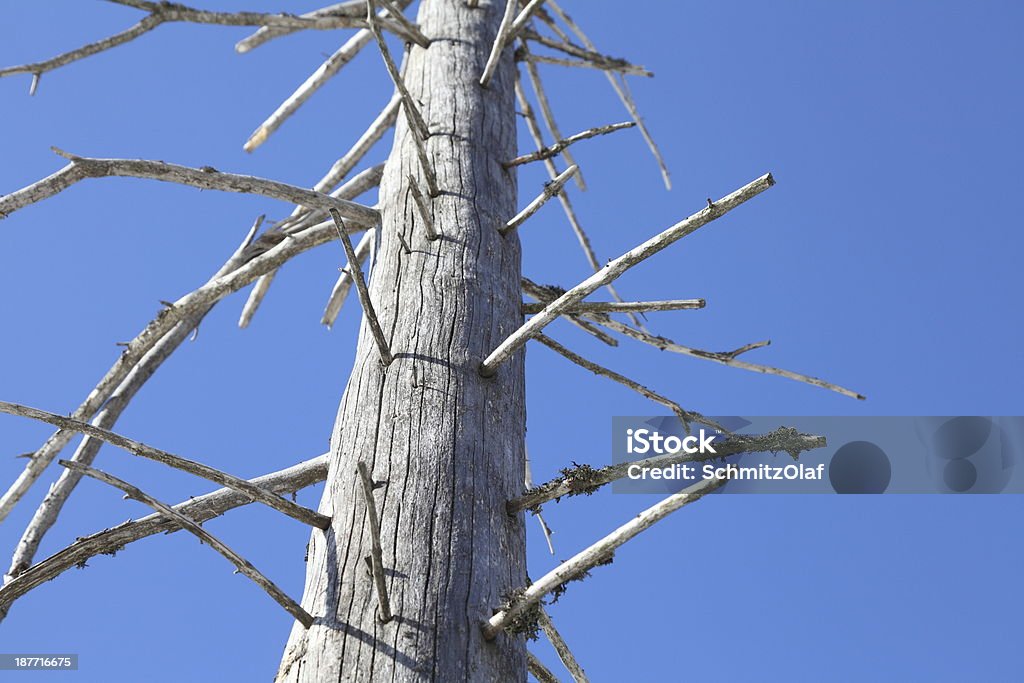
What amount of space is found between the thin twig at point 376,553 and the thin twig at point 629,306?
810 mm

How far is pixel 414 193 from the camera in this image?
2844 mm

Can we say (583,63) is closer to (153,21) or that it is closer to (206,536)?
(153,21)

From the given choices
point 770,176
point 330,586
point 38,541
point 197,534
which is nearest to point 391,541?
point 330,586

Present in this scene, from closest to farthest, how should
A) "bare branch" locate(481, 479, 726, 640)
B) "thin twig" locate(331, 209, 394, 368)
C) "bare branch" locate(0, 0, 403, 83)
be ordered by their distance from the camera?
"bare branch" locate(481, 479, 726, 640)
"thin twig" locate(331, 209, 394, 368)
"bare branch" locate(0, 0, 403, 83)

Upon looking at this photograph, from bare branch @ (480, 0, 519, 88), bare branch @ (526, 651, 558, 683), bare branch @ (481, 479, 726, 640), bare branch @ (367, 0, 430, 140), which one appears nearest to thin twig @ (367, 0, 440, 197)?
bare branch @ (367, 0, 430, 140)

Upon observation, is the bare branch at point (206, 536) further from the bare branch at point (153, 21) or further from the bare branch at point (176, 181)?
the bare branch at point (153, 21)

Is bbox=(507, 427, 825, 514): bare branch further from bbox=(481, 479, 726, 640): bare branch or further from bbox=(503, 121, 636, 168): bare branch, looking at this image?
bbox=(503, 121, 636, 168): bare branch

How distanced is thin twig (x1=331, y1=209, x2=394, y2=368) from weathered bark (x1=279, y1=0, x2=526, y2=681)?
5 centimetres

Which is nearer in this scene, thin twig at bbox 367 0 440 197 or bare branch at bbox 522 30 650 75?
thin twig at bbox 367 0 440 197

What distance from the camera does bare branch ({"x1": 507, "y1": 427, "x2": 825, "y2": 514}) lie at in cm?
197

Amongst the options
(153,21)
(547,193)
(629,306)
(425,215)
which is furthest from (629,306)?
(153,21)

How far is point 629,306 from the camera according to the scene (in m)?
2.89

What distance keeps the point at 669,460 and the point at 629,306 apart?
867 millimetres

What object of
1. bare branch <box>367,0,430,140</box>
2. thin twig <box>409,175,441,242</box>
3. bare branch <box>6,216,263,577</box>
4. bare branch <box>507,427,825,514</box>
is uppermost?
bare branch <box>367,0,430,140</box>
